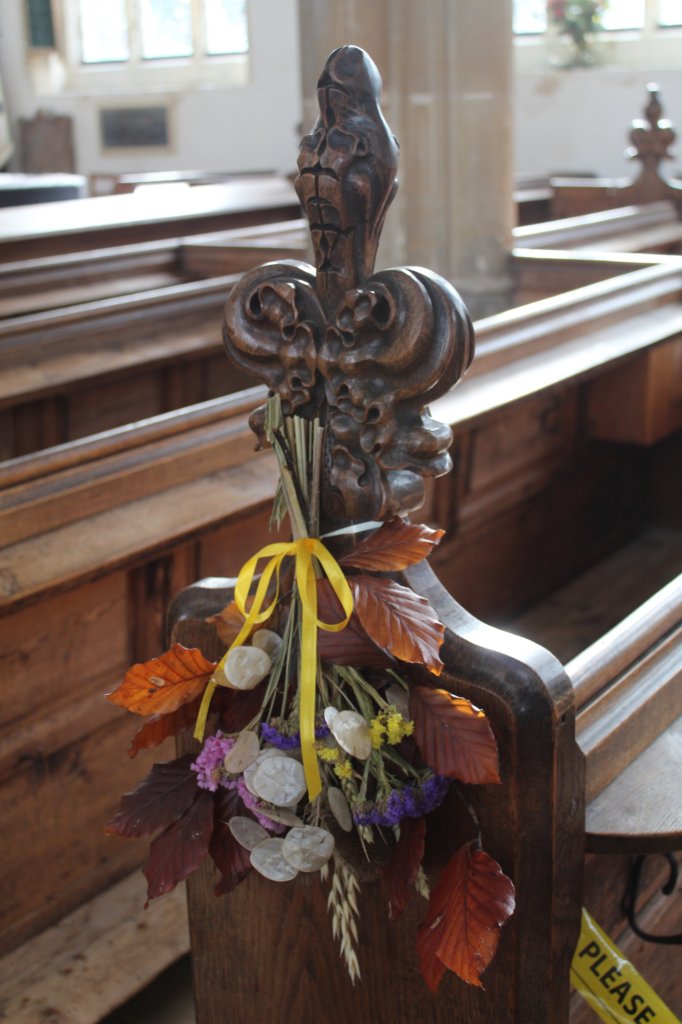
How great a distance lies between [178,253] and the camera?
13.2 feet

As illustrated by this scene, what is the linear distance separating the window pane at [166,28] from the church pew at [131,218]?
6.48 metres

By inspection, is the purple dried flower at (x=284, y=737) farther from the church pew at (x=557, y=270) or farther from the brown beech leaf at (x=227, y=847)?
the church pew at (x=557, y=270)

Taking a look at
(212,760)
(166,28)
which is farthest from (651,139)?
(166,28)

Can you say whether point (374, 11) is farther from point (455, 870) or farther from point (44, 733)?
point (455, 870)

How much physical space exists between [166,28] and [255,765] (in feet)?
39.2

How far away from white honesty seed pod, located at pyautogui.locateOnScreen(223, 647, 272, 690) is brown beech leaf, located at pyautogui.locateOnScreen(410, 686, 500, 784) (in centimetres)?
13

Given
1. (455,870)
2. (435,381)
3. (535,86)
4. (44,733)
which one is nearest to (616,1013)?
(455,870)

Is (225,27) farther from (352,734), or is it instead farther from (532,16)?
(352,734)

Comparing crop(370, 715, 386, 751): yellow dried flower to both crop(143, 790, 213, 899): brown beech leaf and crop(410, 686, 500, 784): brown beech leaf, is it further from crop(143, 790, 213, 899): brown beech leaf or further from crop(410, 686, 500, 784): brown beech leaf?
crop(143, 790, 213, 899): brown beech leaf

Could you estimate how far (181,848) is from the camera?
38.5 inches

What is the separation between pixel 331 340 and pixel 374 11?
3076 mm

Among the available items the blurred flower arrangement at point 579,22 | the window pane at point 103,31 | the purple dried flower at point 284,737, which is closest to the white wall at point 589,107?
the blurred flower arrangement at point 579,22

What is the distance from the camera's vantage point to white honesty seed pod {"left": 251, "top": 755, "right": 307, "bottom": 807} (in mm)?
936

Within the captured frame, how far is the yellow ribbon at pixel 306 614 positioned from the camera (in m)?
0.93
